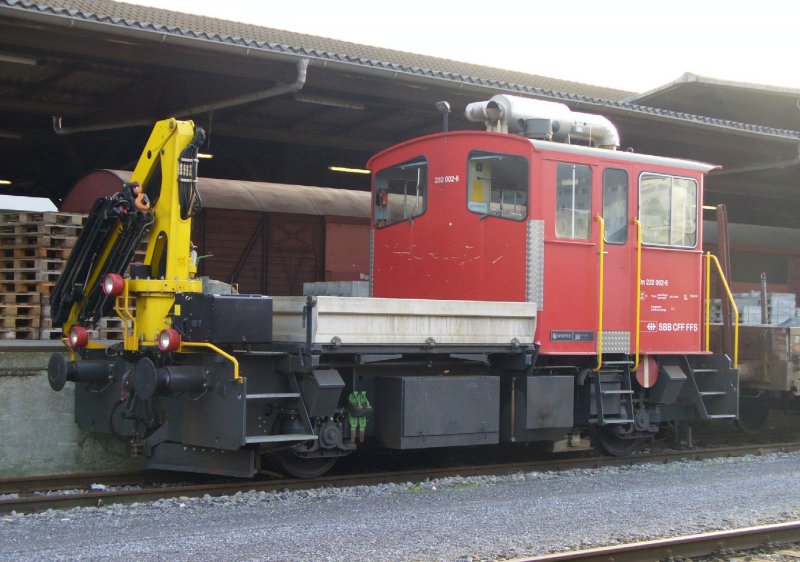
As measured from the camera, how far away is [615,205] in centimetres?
964

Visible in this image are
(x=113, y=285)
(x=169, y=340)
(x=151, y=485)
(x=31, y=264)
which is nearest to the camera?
(x=169, y=340)

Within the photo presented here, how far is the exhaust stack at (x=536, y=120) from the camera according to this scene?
951cm

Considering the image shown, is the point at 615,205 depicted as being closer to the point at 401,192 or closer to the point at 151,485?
the point at 401,192

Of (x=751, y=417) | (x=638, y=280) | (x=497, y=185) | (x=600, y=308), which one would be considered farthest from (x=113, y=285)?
(x=751, y=417)

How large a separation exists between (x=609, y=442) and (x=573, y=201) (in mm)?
2897

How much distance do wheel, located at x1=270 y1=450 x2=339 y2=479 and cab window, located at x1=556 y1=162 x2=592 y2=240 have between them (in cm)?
327

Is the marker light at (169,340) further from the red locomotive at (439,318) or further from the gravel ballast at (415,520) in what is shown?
the gravel ballast at (415,520)

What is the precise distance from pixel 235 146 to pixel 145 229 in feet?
32.8

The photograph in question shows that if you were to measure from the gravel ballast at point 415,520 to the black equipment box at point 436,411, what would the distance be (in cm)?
45

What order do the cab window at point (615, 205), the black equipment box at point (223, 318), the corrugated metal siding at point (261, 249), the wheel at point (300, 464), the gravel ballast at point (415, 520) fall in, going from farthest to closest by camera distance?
the corrugated metal siding at point (261, 249) < the cab window at point (615, 205) < the wheel at point (300, 464) < the black equipment box at point (223, 318) < the gravel ballast at point (415, 520)

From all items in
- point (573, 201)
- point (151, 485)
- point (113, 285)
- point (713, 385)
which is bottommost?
point (151, 485)

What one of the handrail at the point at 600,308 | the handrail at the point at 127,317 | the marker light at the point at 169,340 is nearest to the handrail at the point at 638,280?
the handrail at the point at 600,308

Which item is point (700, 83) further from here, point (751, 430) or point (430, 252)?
point (430, 252)

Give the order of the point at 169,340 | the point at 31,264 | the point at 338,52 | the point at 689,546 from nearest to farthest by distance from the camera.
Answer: the point at 689,546 < the point at 169,340 < the point at 31,264 < the point at 338,52
